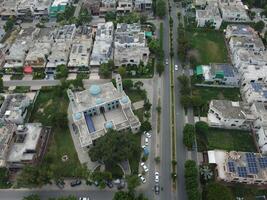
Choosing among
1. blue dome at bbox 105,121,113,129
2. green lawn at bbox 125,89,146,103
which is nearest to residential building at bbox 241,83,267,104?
green lawn at bbox 125,89,146,103

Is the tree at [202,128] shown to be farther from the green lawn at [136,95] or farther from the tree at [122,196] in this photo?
the tree at [122,196]

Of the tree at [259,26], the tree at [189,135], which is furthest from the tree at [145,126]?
the tree at [259,26]

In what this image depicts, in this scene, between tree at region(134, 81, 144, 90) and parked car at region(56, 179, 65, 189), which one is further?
tree at region(134, 81, 144, 90)

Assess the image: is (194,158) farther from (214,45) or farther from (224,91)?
(214,45)

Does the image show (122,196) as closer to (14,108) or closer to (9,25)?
(14,108)

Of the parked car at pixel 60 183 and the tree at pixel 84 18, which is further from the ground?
the tree at pixel 84 18

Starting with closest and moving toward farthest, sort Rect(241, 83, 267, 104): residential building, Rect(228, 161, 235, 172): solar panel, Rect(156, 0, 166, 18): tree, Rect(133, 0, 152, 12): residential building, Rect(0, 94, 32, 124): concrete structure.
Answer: Rect(228, 161, 235, 172): solar panel, Rect(0, 94, 32, 124): concrete structure, Rect(241, 83, 267, 104): residential building, Rect(156, 0, 166, 18): tree, Rect(133, 0, 152, 12): residential building

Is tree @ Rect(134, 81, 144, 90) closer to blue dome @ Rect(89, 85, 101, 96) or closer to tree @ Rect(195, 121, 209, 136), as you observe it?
blue dome @ Rect(89, 85, 101, 96)
